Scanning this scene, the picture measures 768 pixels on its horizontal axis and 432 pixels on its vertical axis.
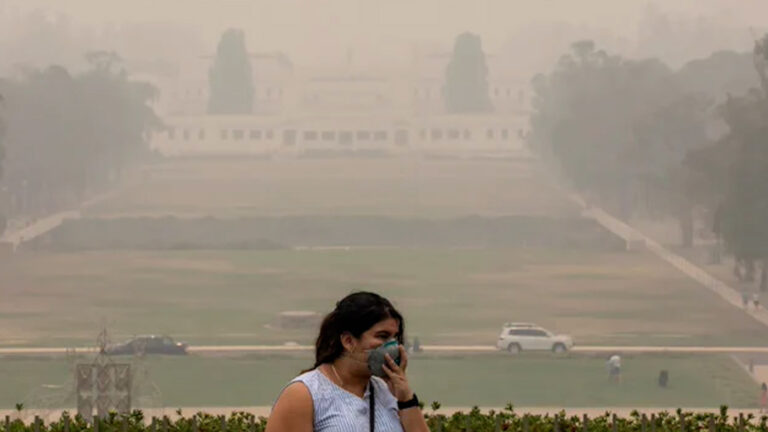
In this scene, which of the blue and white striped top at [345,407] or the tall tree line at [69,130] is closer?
the blue and white striped top at [345,407]

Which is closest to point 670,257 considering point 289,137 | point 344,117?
point 344,117

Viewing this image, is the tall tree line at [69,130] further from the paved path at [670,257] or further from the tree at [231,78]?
the paved path at [670,257]

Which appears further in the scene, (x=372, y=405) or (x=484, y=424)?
(x=484, y=424)

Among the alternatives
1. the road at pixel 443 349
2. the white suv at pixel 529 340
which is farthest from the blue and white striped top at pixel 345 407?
the white suv at pixel 529 340

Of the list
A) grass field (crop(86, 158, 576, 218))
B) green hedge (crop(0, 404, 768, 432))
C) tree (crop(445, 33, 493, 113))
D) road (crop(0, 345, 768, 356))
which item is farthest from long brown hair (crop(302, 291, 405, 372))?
tree (crop(445, 33, 493, 113))

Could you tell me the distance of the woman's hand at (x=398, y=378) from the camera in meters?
4.88

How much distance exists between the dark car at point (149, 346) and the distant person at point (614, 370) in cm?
643

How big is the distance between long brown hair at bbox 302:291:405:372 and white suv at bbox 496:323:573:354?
27951mm

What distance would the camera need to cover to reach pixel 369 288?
3650cm

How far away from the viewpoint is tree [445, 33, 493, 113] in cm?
4147

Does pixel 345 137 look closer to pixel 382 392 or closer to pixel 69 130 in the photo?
pixel 69 130

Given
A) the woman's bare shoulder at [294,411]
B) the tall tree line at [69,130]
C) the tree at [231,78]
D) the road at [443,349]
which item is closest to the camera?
the woman's bare shoulder at [294,411]

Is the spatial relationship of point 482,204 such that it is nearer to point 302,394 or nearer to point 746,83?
point 746,83

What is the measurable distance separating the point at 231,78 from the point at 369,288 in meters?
8.72
